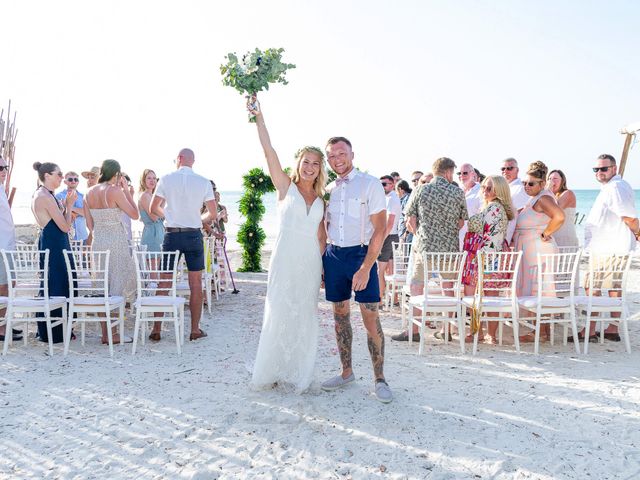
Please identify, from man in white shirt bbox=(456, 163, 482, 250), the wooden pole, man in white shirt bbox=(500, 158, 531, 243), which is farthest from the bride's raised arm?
the wooden pole

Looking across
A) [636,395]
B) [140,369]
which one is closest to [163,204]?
[140,369]

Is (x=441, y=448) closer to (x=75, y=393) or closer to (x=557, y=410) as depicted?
(x=557, y=410)

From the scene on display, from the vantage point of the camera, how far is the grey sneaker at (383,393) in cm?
396

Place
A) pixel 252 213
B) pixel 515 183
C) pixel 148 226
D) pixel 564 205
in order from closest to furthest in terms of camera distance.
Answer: pixel 515 183
pixel 564 205
pixel 148 226
pixel 252 213

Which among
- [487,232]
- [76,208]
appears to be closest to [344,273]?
[487,232]

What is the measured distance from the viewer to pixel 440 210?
5613mm

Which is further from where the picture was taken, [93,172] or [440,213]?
[93,172]

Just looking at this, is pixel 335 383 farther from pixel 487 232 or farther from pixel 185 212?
pixel 185 212

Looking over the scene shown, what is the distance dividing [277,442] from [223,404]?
0.80 m

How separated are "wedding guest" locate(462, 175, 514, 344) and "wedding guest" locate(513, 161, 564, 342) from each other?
20 cm

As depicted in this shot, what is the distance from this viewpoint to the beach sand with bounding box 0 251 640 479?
305 cm

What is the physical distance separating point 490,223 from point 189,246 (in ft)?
11.1

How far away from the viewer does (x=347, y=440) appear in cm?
336

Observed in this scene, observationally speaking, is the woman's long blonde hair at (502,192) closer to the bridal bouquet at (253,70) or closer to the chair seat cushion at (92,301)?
the bridal bouquet at (253,70)
